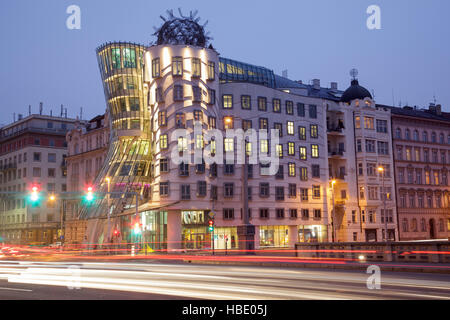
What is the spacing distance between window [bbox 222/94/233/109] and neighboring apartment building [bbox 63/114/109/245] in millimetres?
27725

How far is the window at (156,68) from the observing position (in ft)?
209

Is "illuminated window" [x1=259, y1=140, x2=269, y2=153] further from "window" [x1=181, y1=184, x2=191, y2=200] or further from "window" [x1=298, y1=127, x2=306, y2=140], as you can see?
"window" [x1=181, y1=184, x2=191, y2=200]

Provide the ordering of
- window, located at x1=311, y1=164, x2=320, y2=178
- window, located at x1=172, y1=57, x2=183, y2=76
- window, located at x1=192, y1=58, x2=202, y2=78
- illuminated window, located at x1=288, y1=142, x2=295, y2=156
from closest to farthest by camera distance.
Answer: window, located at x1=172, y1=57, x2=183, y2=76, window, located at x1=192, y1=58, x2=202, y2=78, illuminated window, located at x1=288, y1=142, x2=295, y2=156, window, located at x1=311, y1=164, x2=320, y2=178

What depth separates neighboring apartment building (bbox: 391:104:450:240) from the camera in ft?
267

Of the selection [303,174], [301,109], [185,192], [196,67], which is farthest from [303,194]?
[196,67]

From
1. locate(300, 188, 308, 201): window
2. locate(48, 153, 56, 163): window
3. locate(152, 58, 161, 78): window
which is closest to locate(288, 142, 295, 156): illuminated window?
locate(300, 188, 308, 201): window

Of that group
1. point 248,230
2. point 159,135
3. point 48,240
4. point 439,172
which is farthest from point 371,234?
point 48,240

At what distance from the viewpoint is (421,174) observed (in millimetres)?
84000

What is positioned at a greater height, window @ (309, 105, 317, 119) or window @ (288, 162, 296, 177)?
window @ (309, 105, 317, 119)

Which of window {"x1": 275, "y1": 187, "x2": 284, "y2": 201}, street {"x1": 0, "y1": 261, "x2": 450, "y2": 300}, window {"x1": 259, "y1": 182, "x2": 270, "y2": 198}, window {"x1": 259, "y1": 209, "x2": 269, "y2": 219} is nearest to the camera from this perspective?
street {"x1": 0, "y1": 261, "x2": 450, "y2": 300}

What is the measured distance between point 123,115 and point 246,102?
16777mm

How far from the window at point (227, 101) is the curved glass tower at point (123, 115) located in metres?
10.9

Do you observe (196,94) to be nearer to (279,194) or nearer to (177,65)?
(177,65)
